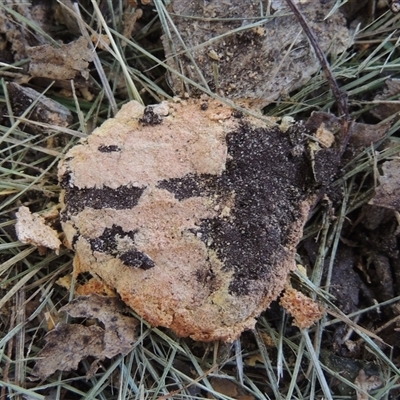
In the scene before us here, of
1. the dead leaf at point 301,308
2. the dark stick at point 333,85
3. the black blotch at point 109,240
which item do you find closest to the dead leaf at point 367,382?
the dead leaf at point 301,308

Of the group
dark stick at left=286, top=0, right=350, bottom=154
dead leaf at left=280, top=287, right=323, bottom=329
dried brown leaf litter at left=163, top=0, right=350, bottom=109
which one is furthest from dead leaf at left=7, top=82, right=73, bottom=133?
dead leaf at left=280, top=287, right=323, bottom=329

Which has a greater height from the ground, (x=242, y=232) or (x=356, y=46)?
(x=356, y=46)

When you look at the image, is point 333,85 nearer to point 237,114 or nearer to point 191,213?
point 237,114

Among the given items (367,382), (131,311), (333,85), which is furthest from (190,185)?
(367,382)

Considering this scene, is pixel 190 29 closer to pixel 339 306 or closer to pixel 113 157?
pixel 113 157

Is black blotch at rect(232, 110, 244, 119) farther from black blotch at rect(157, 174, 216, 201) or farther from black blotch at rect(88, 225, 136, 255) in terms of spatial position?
black blotch at rect(88, 225, 136, 255)

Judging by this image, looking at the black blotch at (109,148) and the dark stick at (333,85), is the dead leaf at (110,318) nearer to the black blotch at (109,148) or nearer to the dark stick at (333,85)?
the black blotch at (109,148)

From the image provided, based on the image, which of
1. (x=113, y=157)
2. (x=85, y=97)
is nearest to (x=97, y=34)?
(x=85, y=97)
